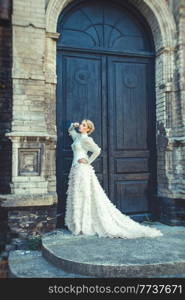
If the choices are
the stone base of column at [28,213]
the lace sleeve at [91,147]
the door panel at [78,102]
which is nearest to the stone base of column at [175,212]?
the door panel at [78,102]

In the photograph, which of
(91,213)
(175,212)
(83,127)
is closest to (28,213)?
(91,213)

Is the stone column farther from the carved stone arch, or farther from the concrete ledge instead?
the carved stone arch

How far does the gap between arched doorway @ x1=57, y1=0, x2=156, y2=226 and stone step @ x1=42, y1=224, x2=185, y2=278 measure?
1434 millimetres

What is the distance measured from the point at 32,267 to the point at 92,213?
1.37m

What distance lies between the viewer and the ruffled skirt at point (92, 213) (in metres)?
4.95

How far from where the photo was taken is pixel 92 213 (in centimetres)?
510

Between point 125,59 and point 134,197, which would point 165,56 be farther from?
point 134,197

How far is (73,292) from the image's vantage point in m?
3.42

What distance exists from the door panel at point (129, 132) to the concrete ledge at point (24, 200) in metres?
1.61

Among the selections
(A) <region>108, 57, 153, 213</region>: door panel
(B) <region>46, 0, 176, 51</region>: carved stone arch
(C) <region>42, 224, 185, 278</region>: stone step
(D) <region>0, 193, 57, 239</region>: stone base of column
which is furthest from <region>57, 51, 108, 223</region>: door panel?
(C) <region>42, 224, 185, 278</region>: stone step

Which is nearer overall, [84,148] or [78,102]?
[84,148]

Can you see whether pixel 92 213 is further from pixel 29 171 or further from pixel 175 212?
pixel 175 212

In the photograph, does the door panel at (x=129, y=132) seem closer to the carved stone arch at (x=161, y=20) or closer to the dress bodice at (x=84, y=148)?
the carved stone arch at (x=161, y=20)

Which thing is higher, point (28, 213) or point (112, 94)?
point (112, 94)
